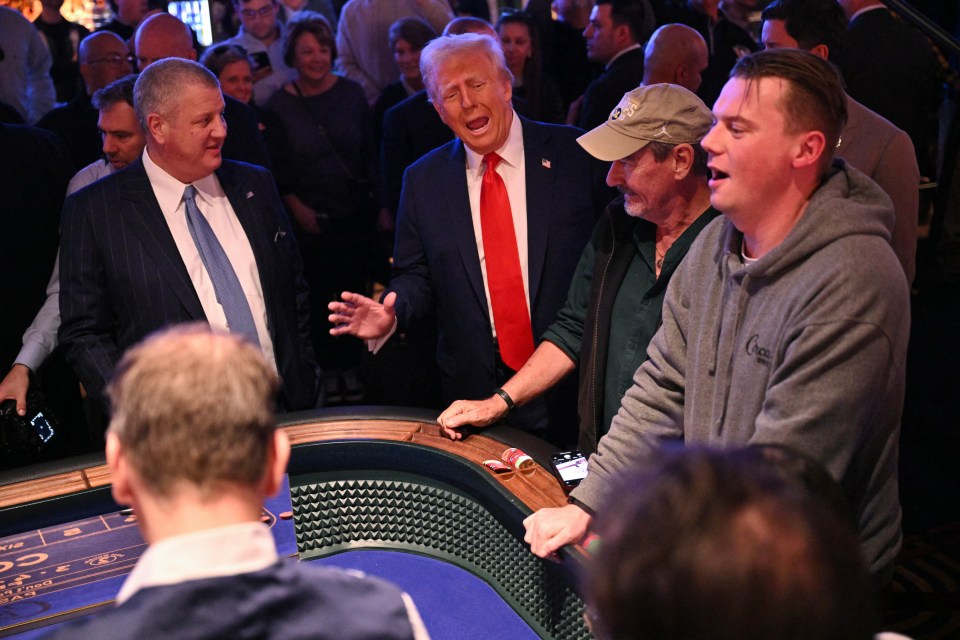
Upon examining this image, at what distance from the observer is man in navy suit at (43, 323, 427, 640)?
1075 mm

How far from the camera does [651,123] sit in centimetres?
234

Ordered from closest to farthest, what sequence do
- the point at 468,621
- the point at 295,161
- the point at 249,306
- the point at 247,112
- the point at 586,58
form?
the point at 468,621 → the point at 249,306 → the point at 247,112 → the point at 295,161 → the point at 586,58

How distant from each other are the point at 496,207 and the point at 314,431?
3.17ft

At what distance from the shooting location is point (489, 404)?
8.01 ft

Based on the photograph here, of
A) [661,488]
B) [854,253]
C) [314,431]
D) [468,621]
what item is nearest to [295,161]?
[314,431]

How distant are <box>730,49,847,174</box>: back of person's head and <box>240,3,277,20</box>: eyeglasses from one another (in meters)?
4.20

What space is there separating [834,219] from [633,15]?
3.65m

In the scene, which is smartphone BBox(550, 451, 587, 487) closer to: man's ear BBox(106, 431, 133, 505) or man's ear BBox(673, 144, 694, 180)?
man's ear BBox(673, 144, 694, 180)

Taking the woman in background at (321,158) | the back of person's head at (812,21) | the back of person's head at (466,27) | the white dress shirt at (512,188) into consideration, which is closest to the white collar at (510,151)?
the white dress shirt at (512,188)

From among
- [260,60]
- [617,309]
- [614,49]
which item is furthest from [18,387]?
[614,49]

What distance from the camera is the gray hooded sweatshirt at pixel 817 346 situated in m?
1.60

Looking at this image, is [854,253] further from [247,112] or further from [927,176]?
[927,176]

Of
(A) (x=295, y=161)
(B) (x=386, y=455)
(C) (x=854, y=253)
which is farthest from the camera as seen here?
(A) (x=295, y=161)

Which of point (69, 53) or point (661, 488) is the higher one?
point (69, 53)
